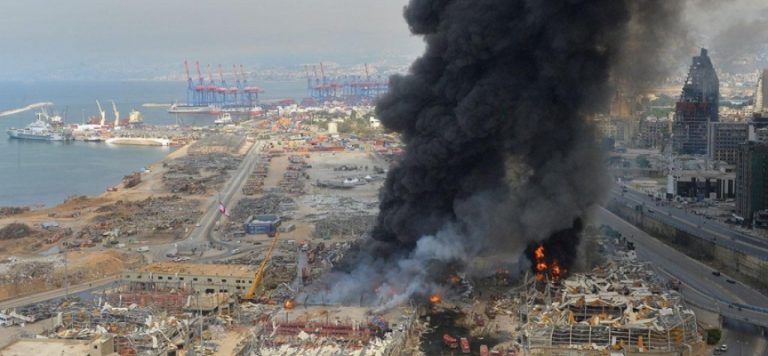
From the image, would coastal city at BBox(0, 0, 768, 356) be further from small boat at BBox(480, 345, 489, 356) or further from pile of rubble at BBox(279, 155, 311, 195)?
pile of rubble at BBox(279, 155, 311, 195)

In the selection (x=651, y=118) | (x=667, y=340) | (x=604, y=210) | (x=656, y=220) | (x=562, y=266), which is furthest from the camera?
(x=651, y=118)

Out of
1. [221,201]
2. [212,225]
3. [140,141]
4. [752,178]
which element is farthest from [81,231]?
[140,141]

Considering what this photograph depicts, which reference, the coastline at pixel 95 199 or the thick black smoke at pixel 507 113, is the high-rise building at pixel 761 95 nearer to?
the coastline at pixel 95 199

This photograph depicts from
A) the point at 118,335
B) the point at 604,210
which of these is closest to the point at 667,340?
the point at 118,335

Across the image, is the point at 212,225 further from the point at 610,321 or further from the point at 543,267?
the point at 610,321

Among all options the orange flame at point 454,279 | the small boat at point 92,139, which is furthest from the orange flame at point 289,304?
the small boat at point 92,139

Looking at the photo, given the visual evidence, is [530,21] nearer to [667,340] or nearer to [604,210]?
[667,340]
